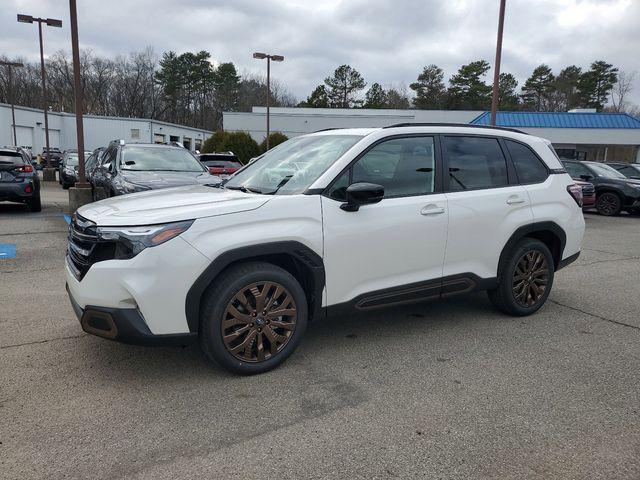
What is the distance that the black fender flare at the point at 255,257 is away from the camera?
322cm

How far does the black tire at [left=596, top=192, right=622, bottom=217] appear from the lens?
1516 cm

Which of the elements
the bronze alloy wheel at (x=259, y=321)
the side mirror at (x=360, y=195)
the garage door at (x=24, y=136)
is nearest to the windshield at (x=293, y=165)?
the side mirror at (x=360, y=195)

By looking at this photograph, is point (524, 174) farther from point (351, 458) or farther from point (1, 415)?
point (1, 415)

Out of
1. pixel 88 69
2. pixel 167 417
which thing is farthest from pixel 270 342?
pixel 88 69

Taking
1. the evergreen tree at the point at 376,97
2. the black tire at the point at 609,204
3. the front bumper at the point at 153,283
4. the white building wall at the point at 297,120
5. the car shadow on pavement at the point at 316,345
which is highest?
the evergreen tree at the point at 376,97

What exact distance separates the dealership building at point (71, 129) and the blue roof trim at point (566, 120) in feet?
96.1

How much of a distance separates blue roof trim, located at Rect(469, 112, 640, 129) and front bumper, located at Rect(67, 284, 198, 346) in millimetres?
38066

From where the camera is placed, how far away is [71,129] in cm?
4962

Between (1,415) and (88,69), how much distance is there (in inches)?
3476

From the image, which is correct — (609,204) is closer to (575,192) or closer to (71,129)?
(575,192)

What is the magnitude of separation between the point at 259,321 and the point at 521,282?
2.81m

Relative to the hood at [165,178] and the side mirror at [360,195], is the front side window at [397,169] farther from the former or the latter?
the hood at [165,178]

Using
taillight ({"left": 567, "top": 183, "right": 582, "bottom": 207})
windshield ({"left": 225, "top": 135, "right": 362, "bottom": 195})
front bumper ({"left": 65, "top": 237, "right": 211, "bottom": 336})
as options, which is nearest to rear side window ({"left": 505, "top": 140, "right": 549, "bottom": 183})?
taillight ({"left": 567, "top": 183, "right": 582, "bottom": 207})

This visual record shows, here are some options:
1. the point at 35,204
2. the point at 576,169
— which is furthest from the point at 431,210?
the point at 576,169
